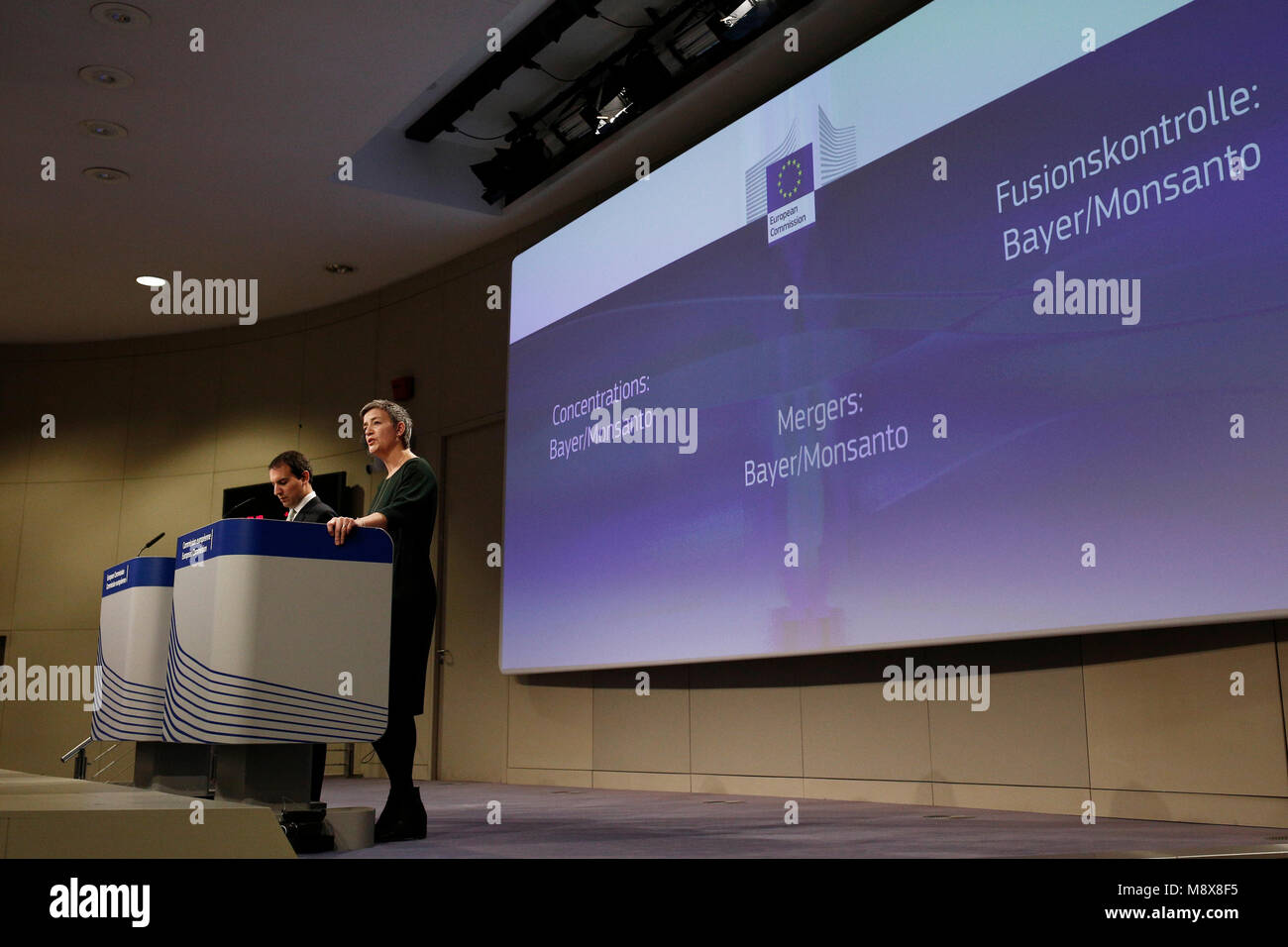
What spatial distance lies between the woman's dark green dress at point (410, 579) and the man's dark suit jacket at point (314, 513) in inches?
16.5

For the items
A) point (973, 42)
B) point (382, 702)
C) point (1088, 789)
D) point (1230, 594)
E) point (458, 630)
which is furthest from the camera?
point (458, 630)

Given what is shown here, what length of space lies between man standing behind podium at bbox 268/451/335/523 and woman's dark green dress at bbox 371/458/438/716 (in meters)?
Result: 0.44

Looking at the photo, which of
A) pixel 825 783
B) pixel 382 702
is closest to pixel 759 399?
pixel 825 783

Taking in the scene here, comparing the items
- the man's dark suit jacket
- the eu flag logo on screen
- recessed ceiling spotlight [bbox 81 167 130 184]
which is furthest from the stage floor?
recessed ceiling spotlight [bbox 81 167 130 184]

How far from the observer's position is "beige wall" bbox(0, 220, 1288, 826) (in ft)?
10.6

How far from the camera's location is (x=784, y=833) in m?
2.88

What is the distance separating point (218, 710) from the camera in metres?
2.41

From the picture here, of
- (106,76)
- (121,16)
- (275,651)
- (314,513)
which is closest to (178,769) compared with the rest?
(314,513)

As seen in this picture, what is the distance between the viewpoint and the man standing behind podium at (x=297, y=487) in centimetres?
331

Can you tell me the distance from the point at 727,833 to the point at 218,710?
1.27 m

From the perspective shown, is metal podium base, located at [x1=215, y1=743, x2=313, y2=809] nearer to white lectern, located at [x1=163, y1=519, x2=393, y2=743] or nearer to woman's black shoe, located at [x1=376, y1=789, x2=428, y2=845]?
white lectern, located at [x1=163, y1=519, x2=393, y2=743]

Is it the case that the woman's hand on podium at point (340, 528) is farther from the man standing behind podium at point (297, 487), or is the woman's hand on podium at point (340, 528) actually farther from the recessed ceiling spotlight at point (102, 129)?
the recessed ceiling spotlight at point (102, 129)

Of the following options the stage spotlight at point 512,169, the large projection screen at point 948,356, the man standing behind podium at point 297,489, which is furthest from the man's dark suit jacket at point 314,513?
the stage spotlight at point 512,169
